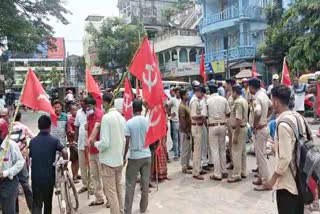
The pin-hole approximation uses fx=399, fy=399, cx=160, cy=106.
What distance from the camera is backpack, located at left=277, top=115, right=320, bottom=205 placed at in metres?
3.34

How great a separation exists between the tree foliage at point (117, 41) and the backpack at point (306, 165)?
35.0 m

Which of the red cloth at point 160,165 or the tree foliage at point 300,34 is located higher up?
the tree foliage at point 300,34

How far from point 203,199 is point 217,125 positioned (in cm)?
151

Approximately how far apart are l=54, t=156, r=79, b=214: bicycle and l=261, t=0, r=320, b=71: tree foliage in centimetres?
1459

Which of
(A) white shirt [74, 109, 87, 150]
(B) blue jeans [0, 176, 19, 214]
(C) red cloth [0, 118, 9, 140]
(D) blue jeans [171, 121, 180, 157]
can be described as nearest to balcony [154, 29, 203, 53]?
(D) blue jeans [171, 121, 180, 157]

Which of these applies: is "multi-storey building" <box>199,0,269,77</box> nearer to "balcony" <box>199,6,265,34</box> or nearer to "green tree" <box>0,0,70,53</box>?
"balcony" <box>199,6,265,34</box>

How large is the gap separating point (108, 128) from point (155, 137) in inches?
28.3

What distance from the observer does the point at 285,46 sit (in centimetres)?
2194

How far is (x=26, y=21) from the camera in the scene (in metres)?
25.2

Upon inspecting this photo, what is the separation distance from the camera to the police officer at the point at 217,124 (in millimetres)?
7324

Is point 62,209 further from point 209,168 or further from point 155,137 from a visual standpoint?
point 209,168

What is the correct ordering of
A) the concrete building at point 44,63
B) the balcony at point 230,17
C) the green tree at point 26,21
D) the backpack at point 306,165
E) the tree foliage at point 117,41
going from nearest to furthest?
the backpack at point 306,165 < the green tree at point 26,21 < the balcony at point 230,17 < the tree foliage at point 117,41 < the concrete building at point 44,63

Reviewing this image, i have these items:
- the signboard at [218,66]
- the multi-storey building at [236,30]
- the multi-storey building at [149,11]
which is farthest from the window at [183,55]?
the multi-storey building at [149,11]

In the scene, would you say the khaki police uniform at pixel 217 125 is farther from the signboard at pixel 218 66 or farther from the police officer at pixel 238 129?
the signboard at pixel 218 66
